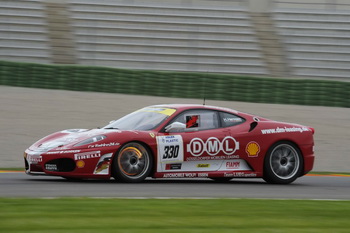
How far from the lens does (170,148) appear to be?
31.6 ft

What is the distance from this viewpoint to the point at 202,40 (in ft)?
76.6

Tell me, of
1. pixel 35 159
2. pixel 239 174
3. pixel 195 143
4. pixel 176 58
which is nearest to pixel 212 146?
pixel 195 143

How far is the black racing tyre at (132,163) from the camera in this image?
923 cm

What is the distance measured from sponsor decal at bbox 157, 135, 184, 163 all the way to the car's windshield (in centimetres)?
29

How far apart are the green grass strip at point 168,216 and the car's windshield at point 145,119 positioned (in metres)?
2.41

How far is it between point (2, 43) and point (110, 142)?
1423 cm

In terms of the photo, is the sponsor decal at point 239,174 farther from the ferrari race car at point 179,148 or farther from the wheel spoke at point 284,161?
the wheel spoke at point 284,161

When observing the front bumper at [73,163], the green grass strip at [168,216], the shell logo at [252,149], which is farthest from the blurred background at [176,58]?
the green grass strip at [168,216]

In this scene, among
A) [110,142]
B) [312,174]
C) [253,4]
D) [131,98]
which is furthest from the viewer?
[253,4]

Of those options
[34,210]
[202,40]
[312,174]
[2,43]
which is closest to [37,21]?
[2,43]

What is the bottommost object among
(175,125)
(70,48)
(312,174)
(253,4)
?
(312,174)

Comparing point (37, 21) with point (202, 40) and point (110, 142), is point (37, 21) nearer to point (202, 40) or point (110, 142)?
point (202, 40)

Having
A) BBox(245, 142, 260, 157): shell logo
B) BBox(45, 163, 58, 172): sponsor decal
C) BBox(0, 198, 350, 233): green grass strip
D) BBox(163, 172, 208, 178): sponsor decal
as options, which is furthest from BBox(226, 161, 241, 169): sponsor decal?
BBox(45, 163, 58, 172): sponsor decal

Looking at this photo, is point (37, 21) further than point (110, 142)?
Yes
